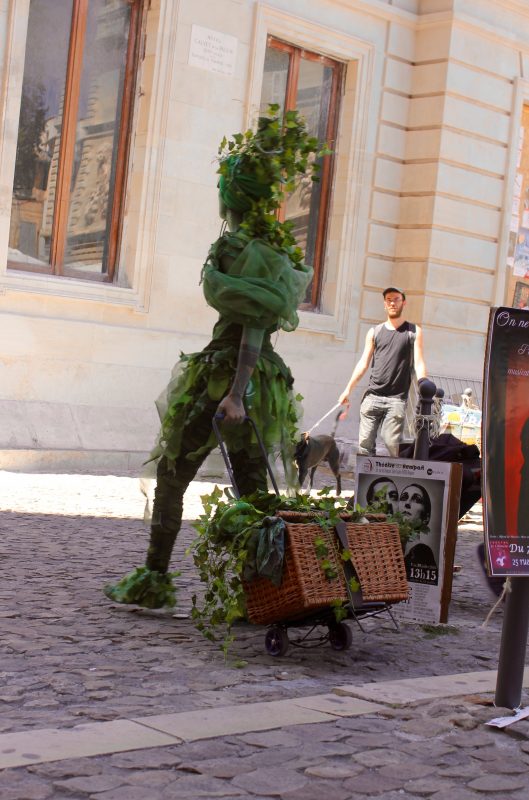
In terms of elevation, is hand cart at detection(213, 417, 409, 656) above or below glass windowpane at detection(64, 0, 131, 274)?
Result: below

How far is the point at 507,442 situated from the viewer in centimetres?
455

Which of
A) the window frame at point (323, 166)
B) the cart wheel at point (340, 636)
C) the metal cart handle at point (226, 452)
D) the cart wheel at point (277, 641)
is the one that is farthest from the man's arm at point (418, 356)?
the cart wheel at point (277, 641)

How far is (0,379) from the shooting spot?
13344 mm

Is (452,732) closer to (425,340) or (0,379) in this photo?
(0,379)

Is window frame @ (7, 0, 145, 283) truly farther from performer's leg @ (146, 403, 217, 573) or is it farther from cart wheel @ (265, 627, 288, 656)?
cart wheel @ (265, 627, 288, 656)

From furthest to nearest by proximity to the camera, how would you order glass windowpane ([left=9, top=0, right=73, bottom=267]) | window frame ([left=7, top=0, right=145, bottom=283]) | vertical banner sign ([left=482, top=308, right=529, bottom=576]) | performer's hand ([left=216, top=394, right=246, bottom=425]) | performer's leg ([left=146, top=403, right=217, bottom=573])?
window frame ([left=7, top=0, right=145, bottom=283]), glass windowpane ([left=9, top=0, right=73, bottom=267]), performer's leg ([left=146, top=403, right=217, bottom=573]), performer's hand ([left=216, top=394, right=246, bottom=425]), vertical banner sign ([left=482, top=308, right=529, bottom=576])

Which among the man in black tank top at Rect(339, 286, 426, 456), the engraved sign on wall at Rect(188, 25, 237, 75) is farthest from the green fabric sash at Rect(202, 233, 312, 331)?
the engraved sign on wall at Rect(188, 25, 237, 75)

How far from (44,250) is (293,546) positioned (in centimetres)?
971

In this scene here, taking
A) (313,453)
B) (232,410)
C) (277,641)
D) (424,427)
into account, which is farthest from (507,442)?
(313,453)

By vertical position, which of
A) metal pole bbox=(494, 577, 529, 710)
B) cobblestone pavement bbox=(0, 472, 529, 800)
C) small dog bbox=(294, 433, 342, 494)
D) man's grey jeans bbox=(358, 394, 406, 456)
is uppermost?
man's grey jeans bbox=(358, 394, 406, 456)

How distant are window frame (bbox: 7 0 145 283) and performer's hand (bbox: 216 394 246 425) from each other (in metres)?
8.44

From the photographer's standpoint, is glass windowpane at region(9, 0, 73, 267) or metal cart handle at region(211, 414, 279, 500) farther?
glass windowpane at region(9, 0, 73, 267)

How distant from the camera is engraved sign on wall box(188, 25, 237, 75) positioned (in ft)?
49.3

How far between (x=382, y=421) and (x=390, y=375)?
48cm
